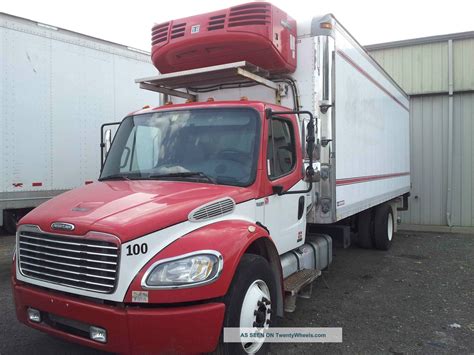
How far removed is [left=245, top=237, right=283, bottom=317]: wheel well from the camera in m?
3.93

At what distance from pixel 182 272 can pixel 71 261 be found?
2.72 feet

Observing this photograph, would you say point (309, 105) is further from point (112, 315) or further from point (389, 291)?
point (112, 315)

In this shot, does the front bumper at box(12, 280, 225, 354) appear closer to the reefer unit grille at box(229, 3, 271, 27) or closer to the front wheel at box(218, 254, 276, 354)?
the front wheel at box(218, 254, 276, 354)

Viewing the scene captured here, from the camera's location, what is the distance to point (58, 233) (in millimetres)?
3158

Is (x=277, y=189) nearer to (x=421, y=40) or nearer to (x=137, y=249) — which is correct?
(x=137, y=249)

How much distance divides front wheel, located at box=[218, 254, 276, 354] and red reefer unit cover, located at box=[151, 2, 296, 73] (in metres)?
2.46

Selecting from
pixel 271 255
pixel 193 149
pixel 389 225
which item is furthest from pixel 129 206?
pixel 389 225

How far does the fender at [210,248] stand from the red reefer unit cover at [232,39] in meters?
2.26

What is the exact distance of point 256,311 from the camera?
3527 mm

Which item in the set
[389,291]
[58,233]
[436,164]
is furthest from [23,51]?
[436,164]

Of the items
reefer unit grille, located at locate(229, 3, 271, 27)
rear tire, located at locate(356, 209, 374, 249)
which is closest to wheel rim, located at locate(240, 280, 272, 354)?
reefer unit grille, located at locate(229, 3, 271, 27)

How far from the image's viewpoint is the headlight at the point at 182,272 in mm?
2924

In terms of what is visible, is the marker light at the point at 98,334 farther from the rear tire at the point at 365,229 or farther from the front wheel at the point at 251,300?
the rear tire at the point at 365,229

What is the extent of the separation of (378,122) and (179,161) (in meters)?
5.16
